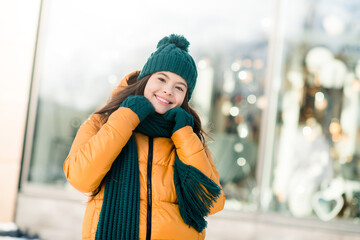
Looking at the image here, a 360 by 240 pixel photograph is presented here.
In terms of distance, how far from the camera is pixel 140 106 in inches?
73.3

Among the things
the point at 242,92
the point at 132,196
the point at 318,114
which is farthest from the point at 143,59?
the point at 132,196

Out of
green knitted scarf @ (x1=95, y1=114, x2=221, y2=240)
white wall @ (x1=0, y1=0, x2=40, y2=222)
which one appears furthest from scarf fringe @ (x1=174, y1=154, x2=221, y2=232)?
white wall @ (x1=0, y1=0, x2=40, y2=222)

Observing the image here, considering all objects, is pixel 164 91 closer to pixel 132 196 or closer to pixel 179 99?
pixel 179 99

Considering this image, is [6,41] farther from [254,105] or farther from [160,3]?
[254,105]

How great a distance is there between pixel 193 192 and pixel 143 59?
Result: 3570mm

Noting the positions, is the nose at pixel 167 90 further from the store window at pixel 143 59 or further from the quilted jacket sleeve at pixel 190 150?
the store window at pixel 143 59

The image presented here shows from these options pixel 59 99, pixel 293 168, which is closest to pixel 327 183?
pixel 293 168

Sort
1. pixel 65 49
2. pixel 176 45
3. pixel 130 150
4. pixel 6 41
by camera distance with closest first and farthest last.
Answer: pixel 130 150 → pixel 176 45 → pixel 6 41 → pixel 65 49

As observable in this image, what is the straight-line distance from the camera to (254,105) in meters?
5.06

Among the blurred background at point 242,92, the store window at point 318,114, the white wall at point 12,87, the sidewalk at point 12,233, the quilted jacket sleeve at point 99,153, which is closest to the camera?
the quilted jacket sleeve at point 99,153

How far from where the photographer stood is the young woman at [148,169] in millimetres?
1743

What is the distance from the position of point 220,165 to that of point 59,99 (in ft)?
7.09

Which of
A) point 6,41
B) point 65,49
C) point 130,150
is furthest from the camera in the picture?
point 65,49

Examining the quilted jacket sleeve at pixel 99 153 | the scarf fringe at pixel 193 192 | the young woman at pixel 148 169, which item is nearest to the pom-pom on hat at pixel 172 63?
the young woman at pixel 148 169
